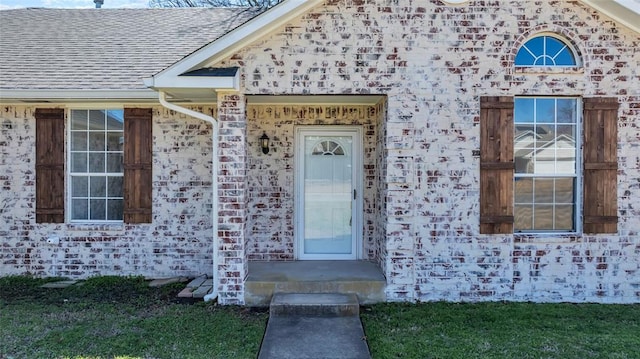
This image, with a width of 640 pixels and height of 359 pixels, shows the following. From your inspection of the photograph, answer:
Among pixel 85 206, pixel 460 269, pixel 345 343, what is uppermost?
pixel 85 206

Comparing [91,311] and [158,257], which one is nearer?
[91,311]

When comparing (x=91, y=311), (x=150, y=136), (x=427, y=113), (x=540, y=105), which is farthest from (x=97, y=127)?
(x=540, y=105)

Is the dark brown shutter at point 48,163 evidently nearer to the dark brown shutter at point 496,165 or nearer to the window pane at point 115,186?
the window pane at point 115,186

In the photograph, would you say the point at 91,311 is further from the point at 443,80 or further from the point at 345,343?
the point at 443,80

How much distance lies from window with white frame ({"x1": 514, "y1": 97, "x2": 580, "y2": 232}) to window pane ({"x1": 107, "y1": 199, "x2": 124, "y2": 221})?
20.3ft

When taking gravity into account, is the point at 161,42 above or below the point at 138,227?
above

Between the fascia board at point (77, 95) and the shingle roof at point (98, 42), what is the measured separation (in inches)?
3.9

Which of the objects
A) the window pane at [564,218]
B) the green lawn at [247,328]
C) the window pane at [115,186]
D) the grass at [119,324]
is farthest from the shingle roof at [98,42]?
the window pane at [564,218]

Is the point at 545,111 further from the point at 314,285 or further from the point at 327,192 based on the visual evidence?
the point at 314,285

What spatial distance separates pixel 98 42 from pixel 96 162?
2781mm

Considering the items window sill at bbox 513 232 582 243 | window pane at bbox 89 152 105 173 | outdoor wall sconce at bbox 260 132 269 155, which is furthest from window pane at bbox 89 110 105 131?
window sill at bbox 513 232 582 243

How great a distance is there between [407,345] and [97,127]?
598cm

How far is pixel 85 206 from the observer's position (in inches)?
289

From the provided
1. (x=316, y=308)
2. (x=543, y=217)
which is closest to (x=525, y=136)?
(x=543, y=217)
